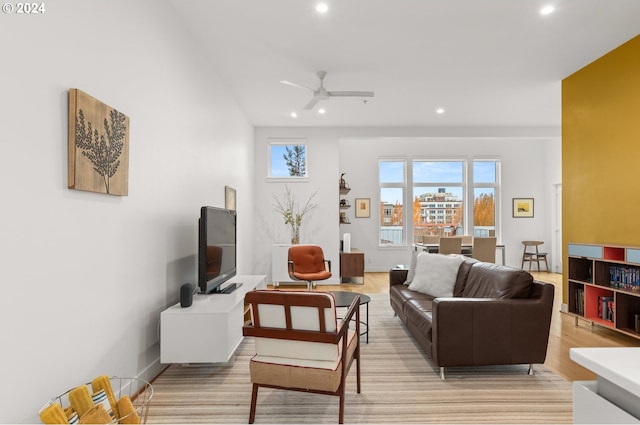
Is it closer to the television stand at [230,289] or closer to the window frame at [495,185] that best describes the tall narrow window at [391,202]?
the window frame at [495,185]

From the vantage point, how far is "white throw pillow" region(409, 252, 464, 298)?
3.90m

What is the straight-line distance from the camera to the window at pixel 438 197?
9258 mm

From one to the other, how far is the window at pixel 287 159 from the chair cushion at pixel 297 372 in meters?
5.38

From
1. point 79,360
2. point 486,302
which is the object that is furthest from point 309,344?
point 486,302

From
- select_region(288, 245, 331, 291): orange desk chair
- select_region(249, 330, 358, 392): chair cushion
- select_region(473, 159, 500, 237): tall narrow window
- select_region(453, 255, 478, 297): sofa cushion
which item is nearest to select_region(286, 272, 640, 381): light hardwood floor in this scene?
select_region(453, 255, 478, 297): sofa cushion

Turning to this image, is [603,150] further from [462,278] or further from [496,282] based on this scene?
[496,282]

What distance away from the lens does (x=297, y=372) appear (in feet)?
6.93

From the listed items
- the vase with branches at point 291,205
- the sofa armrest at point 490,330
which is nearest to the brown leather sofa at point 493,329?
the sofa armrest at point 490,330

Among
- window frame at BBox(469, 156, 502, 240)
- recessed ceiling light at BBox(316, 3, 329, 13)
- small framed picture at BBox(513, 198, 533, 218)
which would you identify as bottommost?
small framed picture at BBox(513, 198, 533, 218)

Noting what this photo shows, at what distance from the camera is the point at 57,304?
5.91 ft

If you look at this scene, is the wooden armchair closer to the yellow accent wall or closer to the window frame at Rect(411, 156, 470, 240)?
the yellow accent wall

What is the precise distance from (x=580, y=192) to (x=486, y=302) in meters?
2.83

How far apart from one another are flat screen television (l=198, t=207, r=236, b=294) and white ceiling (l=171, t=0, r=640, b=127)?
179 cm

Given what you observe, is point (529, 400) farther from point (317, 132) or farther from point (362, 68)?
point (317, 132)
